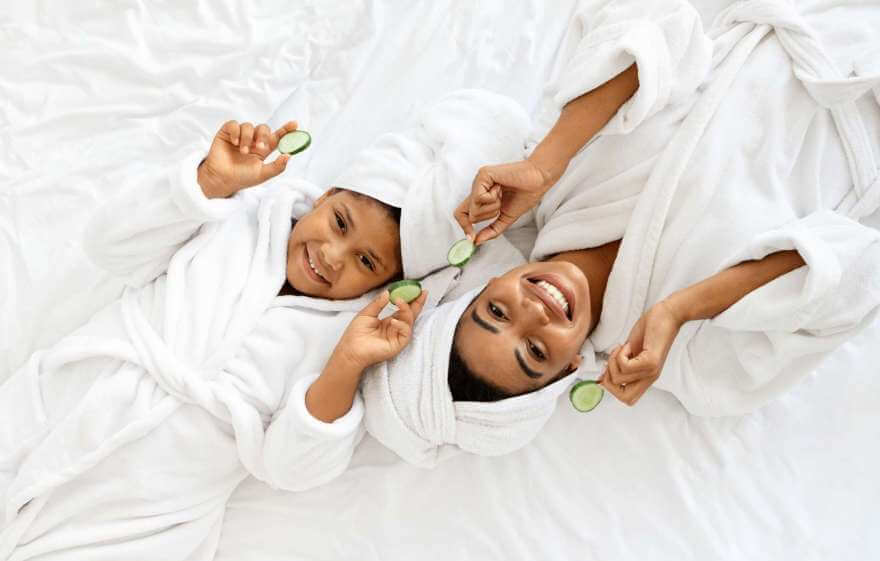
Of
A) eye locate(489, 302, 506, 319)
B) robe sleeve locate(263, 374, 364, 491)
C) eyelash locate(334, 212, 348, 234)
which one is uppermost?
eyelash locate(334, 212, 348, 234)

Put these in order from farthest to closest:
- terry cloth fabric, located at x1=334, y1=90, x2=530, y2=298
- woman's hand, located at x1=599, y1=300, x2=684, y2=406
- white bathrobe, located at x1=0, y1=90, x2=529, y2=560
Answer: terry cloth fabric, located at x1=334, y1=90, x2=530, y2=298 → white bathrobe, located at x1=0, y1=90, x2=529, y2=560 → woman's hand, located at x1=599, y1=300, x2=684, y2=406

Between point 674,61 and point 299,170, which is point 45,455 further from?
point 674,61

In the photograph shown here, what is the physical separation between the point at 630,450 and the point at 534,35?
0.76 m

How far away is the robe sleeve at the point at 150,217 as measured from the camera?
1.18 m

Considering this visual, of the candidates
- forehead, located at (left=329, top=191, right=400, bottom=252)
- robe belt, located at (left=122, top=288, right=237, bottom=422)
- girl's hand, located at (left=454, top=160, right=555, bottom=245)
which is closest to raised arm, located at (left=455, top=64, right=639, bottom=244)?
girl's hand, located at (left=454, top=160, right=555, bottom=245)

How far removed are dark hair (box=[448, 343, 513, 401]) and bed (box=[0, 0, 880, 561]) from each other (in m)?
0.20

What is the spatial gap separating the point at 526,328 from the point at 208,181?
1.69ft

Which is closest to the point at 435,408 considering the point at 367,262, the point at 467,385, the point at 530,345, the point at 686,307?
the point at 467,385

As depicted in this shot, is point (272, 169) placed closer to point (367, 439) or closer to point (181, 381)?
point (181, 381)

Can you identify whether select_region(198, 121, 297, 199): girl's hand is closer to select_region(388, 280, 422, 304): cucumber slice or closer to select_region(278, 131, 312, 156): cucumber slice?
select_region(278, 131, 312, 156): cucumber slice

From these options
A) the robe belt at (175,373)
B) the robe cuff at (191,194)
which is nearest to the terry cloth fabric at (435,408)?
the robe belt at (175,373)

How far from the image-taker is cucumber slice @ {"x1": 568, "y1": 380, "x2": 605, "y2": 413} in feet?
3.67

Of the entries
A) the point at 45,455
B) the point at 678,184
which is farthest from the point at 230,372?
the point at 678,184

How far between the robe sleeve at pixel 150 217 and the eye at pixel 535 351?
0.49 meters
